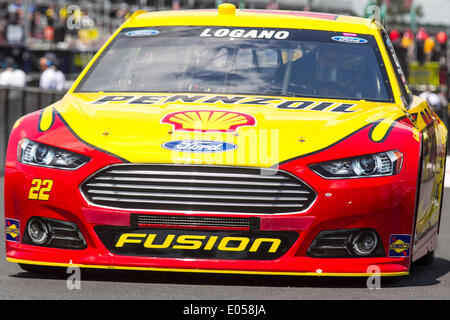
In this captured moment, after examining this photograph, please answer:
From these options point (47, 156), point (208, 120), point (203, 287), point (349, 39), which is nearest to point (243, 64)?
point (349, 39)

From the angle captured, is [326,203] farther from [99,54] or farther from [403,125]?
[99,54]

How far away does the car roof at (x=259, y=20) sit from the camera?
746 cm

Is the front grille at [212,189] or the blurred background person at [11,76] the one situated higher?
the front grille at [212,189]

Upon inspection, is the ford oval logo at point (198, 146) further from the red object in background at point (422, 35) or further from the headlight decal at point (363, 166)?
the red object in background at point (422, 35)

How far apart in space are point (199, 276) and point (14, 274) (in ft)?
3.50

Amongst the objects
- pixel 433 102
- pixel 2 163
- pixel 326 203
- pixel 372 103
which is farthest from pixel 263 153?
pixel 433 102

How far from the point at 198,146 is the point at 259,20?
201 centimetres

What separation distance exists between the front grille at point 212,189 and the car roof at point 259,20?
2.00 m

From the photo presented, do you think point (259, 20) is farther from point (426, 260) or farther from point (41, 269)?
point (41, 269)

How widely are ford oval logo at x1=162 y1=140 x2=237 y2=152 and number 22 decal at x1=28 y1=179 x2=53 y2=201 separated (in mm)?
666

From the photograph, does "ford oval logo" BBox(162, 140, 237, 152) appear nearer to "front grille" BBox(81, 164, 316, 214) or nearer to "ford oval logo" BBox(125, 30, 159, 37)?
"front grille" BBox(81, 164, 316, 214)

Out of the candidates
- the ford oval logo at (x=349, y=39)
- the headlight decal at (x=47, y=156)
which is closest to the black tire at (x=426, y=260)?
the ford oval logo at (x=349, y=39)

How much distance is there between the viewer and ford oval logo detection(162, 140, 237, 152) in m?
5.73

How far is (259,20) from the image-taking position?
24.7ft
